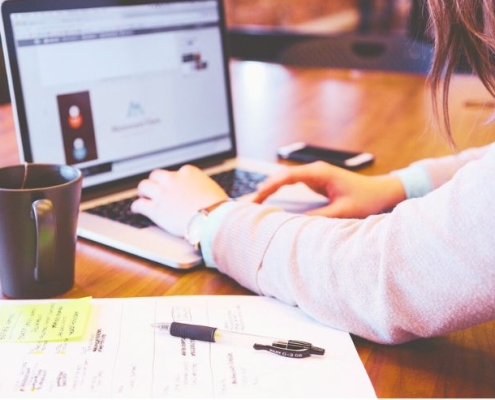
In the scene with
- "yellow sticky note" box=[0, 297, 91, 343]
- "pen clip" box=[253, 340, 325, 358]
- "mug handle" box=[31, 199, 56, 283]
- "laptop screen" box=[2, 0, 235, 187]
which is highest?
"laptop screen" box=[2, 0, 235, 187]

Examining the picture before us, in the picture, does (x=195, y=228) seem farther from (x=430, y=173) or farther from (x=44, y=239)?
(x=430, y=173)

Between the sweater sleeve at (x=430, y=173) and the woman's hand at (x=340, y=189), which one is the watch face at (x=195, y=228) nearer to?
the woman's hand at (x=340, y=189)

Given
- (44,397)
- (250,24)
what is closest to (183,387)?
(44,397)

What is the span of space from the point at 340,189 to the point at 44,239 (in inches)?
16.8

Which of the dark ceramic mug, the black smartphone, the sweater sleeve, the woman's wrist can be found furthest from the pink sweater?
the black smartphone

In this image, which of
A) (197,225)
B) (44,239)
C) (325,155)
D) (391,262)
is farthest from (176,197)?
(325,155)

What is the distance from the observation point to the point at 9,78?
851 mm

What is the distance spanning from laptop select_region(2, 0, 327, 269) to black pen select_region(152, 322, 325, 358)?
15 cm

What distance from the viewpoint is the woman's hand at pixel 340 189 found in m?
0.89

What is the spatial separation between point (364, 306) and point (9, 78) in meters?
0.55

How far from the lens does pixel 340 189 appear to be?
35.8 inches

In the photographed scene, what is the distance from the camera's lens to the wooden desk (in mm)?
565

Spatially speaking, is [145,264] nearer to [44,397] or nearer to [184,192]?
[184,192]

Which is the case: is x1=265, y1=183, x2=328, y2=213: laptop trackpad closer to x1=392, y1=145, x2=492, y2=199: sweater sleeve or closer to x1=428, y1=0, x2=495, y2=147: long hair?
x1=392, y1=145, x2=492, y2=199: sweater sleeve
